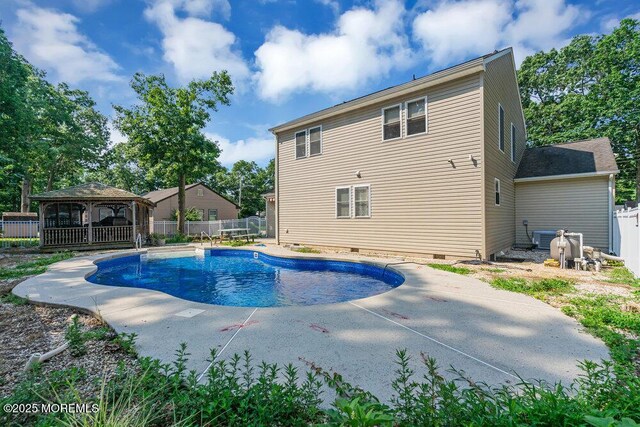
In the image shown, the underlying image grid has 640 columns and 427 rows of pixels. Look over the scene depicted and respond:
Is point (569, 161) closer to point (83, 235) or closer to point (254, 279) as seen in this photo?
point (254, 279)

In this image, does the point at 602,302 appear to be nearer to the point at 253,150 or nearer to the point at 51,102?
the point at 51,102

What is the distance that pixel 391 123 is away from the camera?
31.7 feet

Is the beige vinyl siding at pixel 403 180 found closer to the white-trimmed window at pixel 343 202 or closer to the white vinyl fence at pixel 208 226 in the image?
the white-trimmed window at pixel 343 202

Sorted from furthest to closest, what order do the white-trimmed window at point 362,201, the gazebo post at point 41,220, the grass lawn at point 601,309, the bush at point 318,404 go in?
1. the gazebo post at point 41,220
2. the white-trimmed window at point 362,201
3. the grass lawn at point 601,309
4. the bush at point 318,404

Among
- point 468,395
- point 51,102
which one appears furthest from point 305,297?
point 51,102

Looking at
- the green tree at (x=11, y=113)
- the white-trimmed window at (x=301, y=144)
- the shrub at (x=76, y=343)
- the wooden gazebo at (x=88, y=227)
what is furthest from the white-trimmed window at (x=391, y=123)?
the green tree at (x=11, y=113)

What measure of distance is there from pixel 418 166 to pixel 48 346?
9114mm

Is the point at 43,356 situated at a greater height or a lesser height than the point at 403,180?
lesser

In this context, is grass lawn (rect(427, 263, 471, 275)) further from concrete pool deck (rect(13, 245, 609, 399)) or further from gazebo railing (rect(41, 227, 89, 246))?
gazebo railing (rect(41, 227, 89, 246))

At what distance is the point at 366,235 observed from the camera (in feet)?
33.7

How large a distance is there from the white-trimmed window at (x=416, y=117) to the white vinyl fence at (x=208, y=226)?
45.7 ft

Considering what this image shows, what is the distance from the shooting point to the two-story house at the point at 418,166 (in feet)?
26.4

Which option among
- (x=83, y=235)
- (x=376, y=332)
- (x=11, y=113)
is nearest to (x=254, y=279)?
(x=376, y=332)

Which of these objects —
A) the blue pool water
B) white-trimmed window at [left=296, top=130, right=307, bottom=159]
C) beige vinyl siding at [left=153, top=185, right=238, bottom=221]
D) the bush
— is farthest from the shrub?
beige vinyl siding at [left=153, top=185, right=238, bottom=221]
